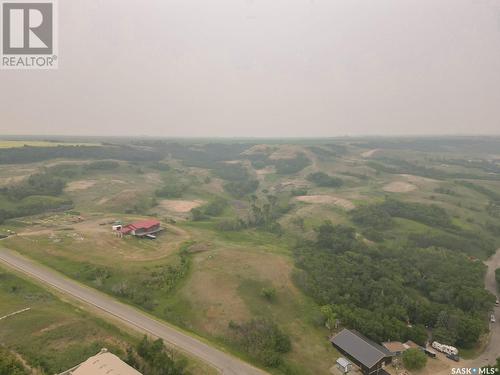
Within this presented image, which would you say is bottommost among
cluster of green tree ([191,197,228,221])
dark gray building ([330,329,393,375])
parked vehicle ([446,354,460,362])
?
parked vehicle ([446,354,460,362])

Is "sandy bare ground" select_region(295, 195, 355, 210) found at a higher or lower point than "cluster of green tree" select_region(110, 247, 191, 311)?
higher

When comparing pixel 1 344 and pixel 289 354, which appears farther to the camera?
pixel 289 354

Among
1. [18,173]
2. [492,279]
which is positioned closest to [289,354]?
[492,279]

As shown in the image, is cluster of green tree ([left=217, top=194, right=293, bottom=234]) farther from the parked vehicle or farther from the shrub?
the parked vehicle

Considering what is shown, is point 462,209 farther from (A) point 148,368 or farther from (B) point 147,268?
(A) point 148,368

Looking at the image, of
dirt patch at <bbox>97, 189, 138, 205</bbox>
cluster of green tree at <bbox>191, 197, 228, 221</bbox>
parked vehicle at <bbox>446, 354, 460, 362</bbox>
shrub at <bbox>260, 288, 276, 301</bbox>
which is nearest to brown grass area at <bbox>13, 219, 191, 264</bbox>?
shrub at <bbox>260, 288, 276, 301</bbox>

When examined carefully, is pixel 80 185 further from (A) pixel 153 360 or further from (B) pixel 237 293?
(A) pixel 153 360
